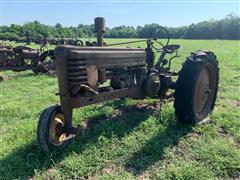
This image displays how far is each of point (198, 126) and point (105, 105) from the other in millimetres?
1923

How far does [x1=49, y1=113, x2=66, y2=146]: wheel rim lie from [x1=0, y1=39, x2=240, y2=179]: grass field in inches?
6.1

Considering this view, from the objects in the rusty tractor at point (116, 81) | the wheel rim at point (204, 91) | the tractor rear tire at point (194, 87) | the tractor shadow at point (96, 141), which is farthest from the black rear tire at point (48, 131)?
the wheel rim at point (204, 91)

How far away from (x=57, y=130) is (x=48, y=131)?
8.6 inches

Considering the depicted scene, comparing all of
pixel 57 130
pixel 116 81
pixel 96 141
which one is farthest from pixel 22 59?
pixel 57 130

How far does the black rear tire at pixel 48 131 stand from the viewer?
12.6 feet

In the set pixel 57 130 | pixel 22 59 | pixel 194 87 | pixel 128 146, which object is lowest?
pixel 128 146

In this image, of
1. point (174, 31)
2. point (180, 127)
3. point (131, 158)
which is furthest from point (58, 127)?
point (174, 31)

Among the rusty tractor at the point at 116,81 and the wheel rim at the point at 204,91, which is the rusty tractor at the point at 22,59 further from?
the wheel rim at the point at 204,91

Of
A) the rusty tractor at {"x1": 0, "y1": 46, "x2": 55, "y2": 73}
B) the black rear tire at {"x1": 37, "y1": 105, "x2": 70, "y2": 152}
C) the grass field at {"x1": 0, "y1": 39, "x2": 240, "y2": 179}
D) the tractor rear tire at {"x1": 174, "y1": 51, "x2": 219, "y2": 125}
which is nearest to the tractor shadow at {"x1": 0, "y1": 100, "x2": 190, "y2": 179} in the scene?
the grass field at {"x1": 0, "y1": 39, "x2": 240, "y2": 179}

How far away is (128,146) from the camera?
14.3 ft

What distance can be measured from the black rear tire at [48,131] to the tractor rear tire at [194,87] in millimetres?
1858

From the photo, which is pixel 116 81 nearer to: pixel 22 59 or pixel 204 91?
pixel 204 91

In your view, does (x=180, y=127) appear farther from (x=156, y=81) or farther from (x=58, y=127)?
(x=58, y=127)

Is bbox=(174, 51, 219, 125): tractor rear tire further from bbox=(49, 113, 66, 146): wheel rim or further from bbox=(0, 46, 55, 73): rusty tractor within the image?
bbox=(0, 46, 55, 73): rusty tractor
